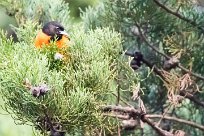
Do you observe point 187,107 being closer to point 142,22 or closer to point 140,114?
point 142,22

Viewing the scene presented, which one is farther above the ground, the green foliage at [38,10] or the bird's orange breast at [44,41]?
the green foliage at [38,10]

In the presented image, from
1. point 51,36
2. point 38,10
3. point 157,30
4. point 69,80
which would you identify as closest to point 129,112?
point 69,80

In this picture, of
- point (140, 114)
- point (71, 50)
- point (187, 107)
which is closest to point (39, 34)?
point (71, 50)

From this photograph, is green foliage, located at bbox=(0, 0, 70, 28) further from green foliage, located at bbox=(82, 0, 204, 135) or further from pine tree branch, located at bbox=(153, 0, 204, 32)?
pine tree branch, located at bbox=(153, 0, 204, 32)

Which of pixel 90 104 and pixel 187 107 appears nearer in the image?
pixel 90 104

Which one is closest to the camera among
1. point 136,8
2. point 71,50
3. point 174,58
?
point 71,50

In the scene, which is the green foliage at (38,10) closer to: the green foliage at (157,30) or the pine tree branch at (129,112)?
the green foliage at (157,30)

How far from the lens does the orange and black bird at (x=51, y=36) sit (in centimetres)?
149

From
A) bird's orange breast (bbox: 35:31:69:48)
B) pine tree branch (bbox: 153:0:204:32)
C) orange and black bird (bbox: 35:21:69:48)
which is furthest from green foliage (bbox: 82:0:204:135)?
bird's orange breast (bbox: 35:31:69:48)

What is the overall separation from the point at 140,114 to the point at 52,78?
0.29m

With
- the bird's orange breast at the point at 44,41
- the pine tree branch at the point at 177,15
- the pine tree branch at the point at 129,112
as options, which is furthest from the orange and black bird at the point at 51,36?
the pine tree branch at the point at 177,15

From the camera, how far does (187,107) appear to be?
2.09 m

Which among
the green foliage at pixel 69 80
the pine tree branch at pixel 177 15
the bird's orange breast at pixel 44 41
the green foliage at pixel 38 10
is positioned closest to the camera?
the green foliage at pixel 69 80

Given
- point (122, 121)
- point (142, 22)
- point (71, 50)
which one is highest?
point (142, 22)
